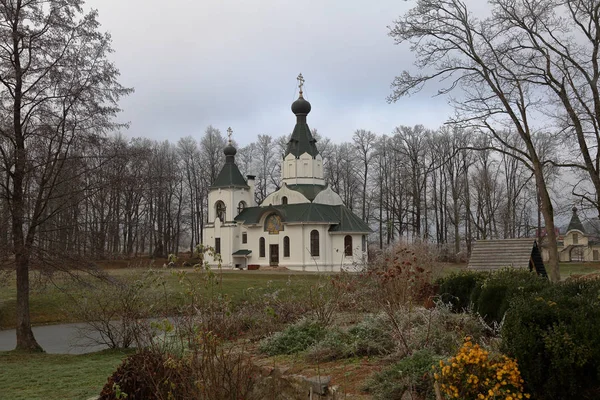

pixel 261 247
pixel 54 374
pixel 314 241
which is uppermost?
pixel 314 241

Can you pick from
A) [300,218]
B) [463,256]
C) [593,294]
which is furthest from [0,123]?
[463,256]

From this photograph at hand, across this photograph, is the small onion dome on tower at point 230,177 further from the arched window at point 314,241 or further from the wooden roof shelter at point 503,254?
the wooden roof shelter at point 503,254

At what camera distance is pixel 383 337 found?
7145mm

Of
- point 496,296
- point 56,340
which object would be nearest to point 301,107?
point 56,340

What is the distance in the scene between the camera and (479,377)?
463cm

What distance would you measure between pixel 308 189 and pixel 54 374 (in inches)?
1372

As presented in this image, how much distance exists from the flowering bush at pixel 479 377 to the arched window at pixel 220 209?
137ft

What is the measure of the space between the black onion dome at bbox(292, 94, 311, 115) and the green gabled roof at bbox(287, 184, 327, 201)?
6.37m

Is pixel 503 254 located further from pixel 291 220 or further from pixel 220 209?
pixel 220 209

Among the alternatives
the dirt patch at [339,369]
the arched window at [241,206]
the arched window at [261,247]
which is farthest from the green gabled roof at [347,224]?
the dirt patch at [339,369]

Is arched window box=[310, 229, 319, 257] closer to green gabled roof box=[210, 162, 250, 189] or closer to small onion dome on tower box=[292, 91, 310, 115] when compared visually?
green gabled roof box=[210, 162, 250, 189]

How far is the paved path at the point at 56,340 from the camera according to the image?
13.4m

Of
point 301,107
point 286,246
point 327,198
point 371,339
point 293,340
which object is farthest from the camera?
point 301,107

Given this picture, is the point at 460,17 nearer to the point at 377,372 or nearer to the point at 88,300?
the point at 377,372
